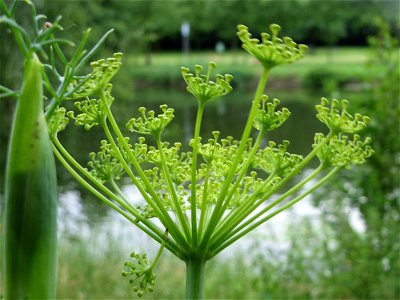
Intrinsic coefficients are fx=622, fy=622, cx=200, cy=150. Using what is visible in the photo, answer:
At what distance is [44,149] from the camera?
42 centimetres

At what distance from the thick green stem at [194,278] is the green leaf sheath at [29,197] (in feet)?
0.45

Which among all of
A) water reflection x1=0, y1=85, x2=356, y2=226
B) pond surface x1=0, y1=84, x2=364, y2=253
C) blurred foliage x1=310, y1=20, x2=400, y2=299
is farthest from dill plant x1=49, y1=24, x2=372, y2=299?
water reflection x1=0, y1=85, x2=356, y2=226

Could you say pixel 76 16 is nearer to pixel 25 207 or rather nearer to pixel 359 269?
pixel 359 269

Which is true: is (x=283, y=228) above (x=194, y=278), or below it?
above

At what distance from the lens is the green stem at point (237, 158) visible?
50cm

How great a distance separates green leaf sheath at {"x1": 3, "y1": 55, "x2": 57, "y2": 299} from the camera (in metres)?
0.41

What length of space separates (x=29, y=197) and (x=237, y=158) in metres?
0.18

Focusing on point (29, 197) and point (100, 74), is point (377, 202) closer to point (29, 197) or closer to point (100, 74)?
point (100, 74)

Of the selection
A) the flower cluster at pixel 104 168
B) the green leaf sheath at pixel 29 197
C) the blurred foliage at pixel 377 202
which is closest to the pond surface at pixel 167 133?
the blurred foliage at pixel 377 202

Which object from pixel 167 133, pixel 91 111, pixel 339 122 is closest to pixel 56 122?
pixel 91 111

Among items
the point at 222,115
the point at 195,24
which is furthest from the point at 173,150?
the point at 195,24

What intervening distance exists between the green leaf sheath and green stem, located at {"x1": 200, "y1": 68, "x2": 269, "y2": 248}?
157mm

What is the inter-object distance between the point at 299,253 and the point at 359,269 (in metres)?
0.84

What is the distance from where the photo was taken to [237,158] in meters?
0.51
